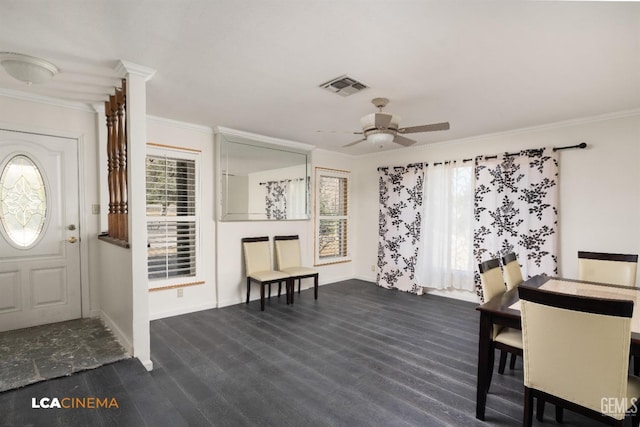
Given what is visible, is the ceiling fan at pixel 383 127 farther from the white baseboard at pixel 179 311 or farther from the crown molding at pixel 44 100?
the white baseboard at pixel 179 311

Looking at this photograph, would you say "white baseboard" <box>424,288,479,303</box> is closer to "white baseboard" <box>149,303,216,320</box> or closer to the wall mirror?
the wall mirror

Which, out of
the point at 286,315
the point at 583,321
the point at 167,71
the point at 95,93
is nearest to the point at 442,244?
the point at 286,315

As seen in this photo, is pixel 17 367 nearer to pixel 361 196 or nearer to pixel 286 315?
pixel 286 315

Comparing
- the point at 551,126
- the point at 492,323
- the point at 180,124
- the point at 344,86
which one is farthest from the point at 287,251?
the point at 551,126

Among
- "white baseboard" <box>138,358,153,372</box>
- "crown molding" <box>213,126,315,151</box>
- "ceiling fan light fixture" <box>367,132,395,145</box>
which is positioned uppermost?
"crown molding" <box>213,126,315,151</box>

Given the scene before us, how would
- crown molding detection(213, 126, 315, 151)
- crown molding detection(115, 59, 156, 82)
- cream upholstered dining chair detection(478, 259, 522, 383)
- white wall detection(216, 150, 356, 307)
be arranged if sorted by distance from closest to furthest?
cream upholstered dining chair detection(478, 259, 522, 383) → crown molding detection(115, 59, 156, 82) → crown molding detection(213, 126, 315, 151) → white wall detection(216, 150, 356, 307)

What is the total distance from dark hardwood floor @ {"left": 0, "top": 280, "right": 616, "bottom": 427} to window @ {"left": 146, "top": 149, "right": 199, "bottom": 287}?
2.08ft

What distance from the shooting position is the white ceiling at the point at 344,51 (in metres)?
1.74

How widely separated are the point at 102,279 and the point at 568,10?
444 centimetres

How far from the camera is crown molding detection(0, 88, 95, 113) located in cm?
294

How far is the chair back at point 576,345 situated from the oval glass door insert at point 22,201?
429 centimetres

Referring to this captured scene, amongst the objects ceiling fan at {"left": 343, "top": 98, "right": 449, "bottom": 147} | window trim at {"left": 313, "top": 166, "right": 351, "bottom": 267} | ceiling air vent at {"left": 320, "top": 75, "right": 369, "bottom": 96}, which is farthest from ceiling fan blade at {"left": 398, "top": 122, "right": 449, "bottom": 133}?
window trim at {"left": 313, "top": 166, "right": 351, "bottom": 267}

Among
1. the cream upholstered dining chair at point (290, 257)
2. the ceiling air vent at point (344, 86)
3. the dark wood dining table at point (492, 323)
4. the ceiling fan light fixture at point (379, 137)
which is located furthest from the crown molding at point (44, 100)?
the dark wood dining table at point (492, 323)

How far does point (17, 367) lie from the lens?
7.41ft
